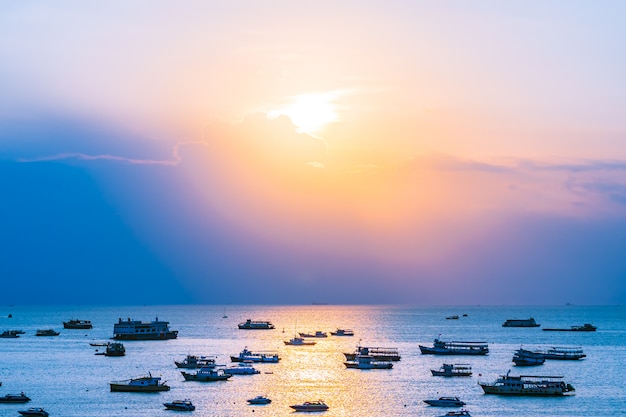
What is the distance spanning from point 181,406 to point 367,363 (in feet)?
152

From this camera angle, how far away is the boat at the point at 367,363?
125m

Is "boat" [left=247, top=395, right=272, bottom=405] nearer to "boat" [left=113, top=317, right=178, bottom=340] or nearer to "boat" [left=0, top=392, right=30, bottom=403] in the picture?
"boat" [left=0, top=392, right=30, bottom=403]

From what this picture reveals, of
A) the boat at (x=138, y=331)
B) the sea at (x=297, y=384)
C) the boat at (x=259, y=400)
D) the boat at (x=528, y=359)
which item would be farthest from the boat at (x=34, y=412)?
the boat at (x=138, y=331)

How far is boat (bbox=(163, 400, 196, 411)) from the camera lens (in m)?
84.6

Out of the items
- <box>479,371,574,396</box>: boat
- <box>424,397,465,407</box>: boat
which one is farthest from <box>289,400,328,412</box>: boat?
<box>479,371,574,396</box>: boat

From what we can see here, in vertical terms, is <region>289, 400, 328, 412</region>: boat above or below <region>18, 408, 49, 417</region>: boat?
above

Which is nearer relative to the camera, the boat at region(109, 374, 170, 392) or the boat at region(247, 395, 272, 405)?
the boat at region(247, 395, 272, 405)

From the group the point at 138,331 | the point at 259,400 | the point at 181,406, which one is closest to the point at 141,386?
the point at 181,406

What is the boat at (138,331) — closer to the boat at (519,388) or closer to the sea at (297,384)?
the sea at (297,384)

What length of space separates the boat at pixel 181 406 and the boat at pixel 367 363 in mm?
43834

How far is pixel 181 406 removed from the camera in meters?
84.9

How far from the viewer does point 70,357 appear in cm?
14438

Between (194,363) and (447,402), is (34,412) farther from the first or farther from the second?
(194,363)

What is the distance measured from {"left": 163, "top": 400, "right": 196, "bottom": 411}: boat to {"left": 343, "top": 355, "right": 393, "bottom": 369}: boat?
1726 inches
